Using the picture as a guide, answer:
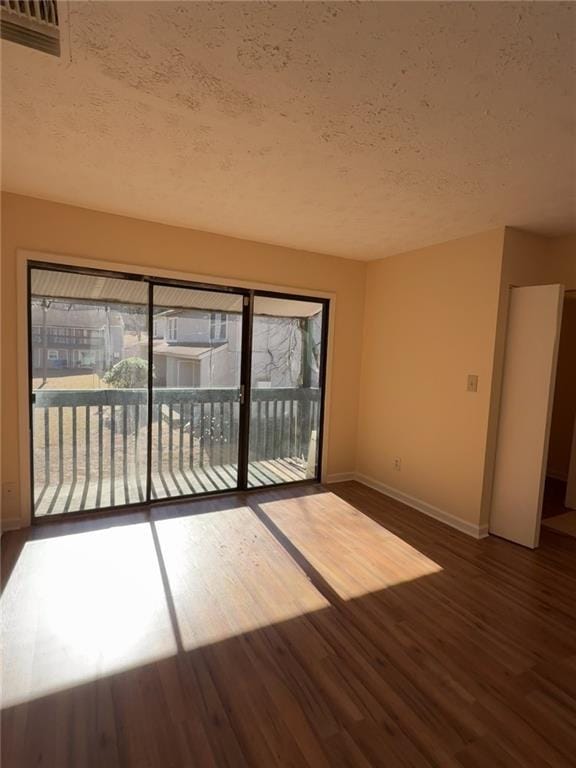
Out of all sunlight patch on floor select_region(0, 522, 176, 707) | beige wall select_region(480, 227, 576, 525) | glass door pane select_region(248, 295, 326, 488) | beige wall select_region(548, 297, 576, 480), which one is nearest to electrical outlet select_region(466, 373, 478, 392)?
beige wall select_region(480, 227, 576, 525)

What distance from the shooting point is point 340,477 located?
438 cm

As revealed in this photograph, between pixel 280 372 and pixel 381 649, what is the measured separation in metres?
2.61

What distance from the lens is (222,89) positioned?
1.53m

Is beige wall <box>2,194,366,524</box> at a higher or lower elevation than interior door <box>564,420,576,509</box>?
higher

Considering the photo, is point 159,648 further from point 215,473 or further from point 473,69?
point 473,69

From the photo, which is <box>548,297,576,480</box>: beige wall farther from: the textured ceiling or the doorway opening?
the textured ceiling

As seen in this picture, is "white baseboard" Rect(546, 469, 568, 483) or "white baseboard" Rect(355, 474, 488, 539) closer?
"white baseboard" Rect(355, 474, 488, 539)

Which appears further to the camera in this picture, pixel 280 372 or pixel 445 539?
pixel 280 372

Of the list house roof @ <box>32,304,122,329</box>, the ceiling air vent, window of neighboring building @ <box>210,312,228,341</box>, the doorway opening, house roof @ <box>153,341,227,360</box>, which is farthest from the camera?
the doorway opening

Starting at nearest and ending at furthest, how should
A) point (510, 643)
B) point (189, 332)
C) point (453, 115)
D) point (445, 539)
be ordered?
point (453, 115) < point (510, 643) < point (445, 539) < point (189, 332)

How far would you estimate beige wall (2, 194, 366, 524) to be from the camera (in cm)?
278

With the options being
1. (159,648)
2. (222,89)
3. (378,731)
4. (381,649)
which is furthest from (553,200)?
(159,648)

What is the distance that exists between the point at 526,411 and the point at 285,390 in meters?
2.19

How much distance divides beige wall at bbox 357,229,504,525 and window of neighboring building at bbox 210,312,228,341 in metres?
1.64
